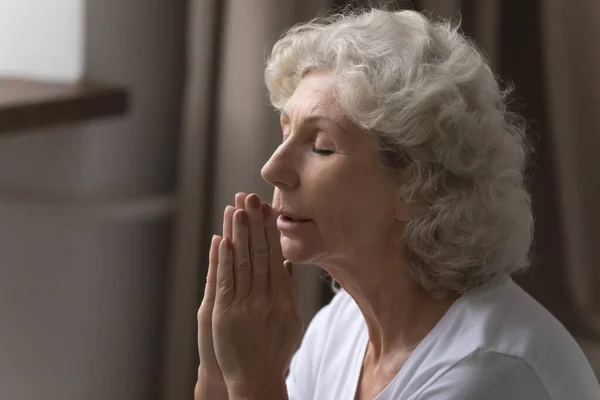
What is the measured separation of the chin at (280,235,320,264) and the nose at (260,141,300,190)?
8 centimetres

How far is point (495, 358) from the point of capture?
1328 millimetres

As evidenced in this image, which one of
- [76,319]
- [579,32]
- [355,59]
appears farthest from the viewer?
[579,32]

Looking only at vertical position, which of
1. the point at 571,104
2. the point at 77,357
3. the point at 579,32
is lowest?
the point at 77,357

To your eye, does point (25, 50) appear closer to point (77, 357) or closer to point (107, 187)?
point (107, 187)

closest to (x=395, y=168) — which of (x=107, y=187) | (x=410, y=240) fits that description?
(x=410, y=240)

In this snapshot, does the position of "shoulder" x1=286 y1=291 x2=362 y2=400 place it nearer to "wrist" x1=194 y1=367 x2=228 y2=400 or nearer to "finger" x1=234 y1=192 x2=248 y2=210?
"wrist" x1=194 y1=367 x2=228 y2=400

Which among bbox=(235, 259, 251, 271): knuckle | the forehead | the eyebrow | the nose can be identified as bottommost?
bbox=(235, 259, 251, 271): knuckle

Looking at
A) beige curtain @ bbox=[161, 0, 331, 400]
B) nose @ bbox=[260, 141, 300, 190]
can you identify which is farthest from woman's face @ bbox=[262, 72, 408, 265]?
beige curtain @ bbox=[161, 0, 331, 400]

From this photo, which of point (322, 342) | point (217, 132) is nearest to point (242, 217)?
point (322, 342)

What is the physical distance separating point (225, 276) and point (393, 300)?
27 centimetres

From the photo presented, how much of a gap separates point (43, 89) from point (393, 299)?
0.92 metres

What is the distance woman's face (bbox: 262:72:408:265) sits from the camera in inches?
53.5

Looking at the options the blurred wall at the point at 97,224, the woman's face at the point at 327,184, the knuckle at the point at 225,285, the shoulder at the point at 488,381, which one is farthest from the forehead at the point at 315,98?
the blurred wall at the point at 97,224

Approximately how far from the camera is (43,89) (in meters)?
1.94
